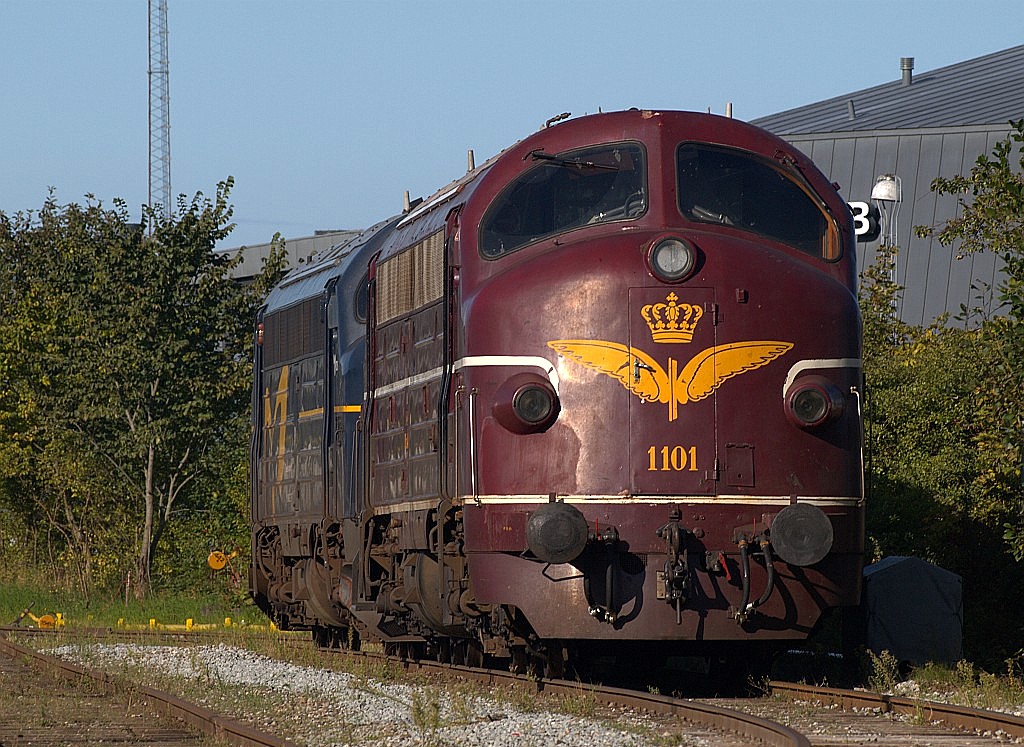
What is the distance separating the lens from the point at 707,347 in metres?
11.0

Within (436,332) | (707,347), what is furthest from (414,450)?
(707,347)

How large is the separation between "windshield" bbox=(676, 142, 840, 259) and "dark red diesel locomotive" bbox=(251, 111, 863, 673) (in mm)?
16

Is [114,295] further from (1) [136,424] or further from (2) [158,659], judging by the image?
(2) [158,659]

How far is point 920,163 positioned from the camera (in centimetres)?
3994

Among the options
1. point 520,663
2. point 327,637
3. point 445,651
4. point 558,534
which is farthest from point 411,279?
point 327,637

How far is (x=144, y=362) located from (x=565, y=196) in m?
18.2

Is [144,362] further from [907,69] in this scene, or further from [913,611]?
[907,69]

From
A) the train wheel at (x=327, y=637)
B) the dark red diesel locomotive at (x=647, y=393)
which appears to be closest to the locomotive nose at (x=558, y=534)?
the dark red diesel locomotive at (x=647, y=393)

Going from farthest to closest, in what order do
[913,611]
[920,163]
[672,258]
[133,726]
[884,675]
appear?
[920,163]
[913,611]
[884,675]
[133,726]
[672,258]

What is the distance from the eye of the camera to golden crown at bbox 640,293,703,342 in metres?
11.0

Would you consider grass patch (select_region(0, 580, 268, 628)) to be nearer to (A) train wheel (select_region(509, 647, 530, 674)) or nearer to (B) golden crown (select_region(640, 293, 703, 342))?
(A) train wheel (select_region(509, 647, 530, 674))

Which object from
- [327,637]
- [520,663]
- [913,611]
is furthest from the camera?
[327,637]

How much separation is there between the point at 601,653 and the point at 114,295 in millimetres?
17944

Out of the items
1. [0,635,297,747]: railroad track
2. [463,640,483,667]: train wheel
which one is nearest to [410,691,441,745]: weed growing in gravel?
[0,635,297,747]: railroad track
